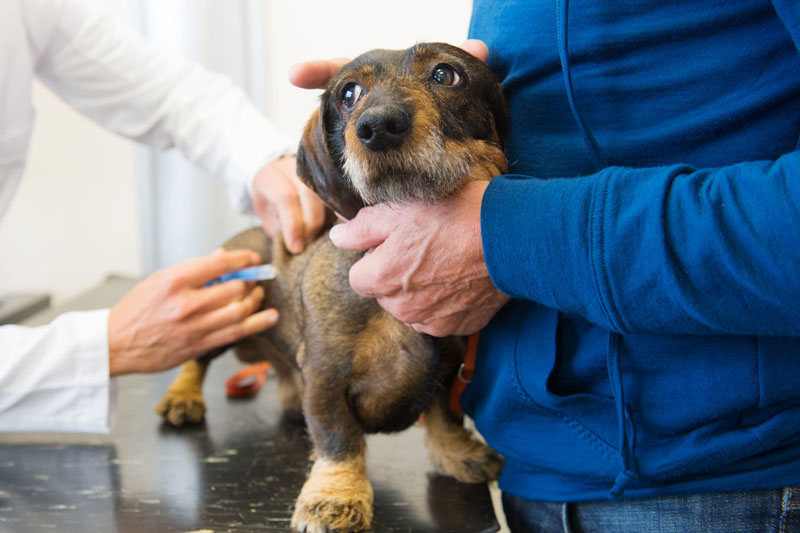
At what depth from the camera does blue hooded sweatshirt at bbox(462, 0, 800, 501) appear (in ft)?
2.33

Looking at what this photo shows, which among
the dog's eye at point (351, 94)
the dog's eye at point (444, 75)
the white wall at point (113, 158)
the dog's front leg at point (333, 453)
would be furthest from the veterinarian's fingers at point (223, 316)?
the white wall at point (113, 158)

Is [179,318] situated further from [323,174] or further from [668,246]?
[668,246]

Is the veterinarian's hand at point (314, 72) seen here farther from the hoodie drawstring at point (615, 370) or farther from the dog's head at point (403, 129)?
the hoodie drawstring at point (615, 370)

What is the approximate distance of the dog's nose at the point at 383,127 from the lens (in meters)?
0.88

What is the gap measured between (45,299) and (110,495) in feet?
6.06

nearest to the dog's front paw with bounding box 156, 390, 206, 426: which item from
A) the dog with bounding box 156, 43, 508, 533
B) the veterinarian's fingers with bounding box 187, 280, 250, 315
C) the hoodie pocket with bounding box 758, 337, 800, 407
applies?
the veterinarian's fingers with bounding box 187, 280, 250, 315

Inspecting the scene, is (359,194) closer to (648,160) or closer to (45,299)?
(648,160)

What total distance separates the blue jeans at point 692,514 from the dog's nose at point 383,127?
1.91 ft

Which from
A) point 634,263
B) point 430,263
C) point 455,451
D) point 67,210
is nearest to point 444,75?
point 430,263

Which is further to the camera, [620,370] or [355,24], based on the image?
[355,24]

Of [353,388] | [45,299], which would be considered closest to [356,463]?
[353,388]

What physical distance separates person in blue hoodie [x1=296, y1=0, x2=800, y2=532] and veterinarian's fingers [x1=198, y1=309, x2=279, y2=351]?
49cm

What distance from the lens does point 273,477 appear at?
4.03 feet

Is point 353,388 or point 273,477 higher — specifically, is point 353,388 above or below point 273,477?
above
